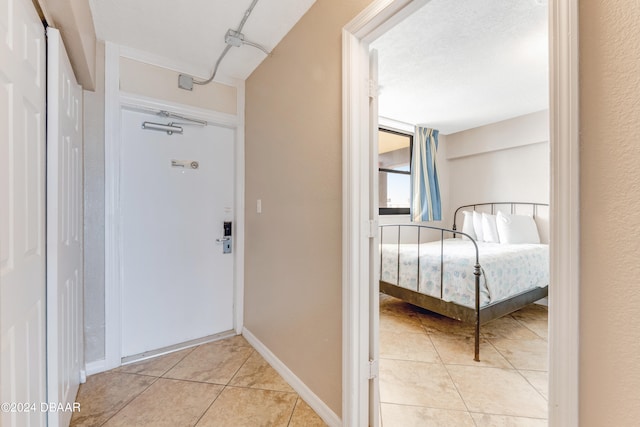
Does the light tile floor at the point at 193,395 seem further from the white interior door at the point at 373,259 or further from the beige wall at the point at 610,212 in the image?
the beige wall at the point at 610,212

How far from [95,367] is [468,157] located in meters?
5.24

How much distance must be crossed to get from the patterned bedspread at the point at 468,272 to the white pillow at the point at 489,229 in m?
0.69

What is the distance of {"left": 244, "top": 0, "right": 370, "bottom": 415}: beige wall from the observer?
1459 mm

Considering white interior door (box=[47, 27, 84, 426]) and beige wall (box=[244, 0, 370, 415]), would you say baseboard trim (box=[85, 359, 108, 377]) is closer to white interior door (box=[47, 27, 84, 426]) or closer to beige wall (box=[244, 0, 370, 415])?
white interior door (box=[47, 27, 84, 426])

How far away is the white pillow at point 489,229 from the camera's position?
3629mm

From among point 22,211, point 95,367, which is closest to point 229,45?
point 22,211

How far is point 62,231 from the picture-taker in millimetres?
1267

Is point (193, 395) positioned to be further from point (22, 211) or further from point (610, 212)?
point (610, 212)

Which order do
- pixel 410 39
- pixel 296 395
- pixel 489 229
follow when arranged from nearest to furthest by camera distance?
pixel 296 395, pixel 410 39, pixel 489 229

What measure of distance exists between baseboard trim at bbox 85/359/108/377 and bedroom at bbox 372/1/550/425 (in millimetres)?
1992

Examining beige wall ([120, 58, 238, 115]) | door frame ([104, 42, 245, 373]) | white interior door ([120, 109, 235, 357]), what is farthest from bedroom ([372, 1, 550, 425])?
door frame ([104, 42, 245, 373])

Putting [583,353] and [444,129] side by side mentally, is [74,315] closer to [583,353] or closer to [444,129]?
[583,353]

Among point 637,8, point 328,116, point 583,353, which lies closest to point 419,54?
point 328,116

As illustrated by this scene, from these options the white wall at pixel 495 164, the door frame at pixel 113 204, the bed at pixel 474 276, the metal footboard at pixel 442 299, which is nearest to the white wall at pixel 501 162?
the white wall at pixel 495 164
